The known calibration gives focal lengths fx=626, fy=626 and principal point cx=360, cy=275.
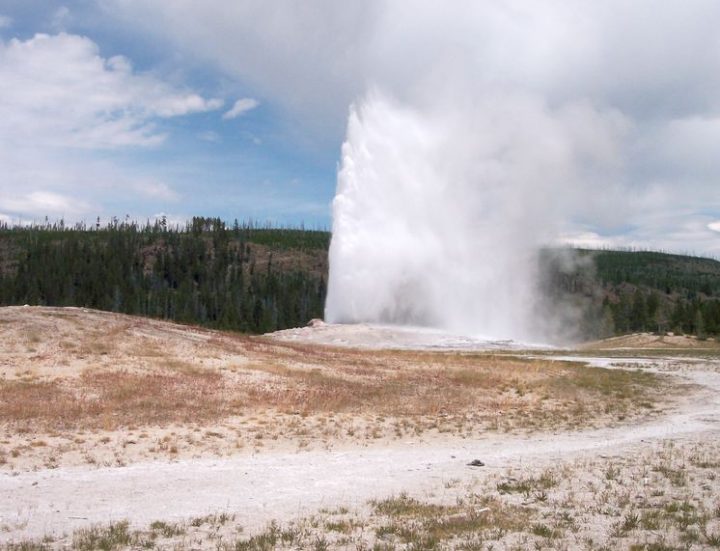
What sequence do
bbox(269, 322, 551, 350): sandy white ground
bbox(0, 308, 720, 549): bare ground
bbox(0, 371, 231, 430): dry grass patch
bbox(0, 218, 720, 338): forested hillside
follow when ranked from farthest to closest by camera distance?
bbox(0, 218, 720, 338): forested hillside < bbox(269, 322, 551, 350): sandy white ground < bbox(0, 371, 231, 430): dry grass patch < bbox(0, 308, 720, 549): bare ground

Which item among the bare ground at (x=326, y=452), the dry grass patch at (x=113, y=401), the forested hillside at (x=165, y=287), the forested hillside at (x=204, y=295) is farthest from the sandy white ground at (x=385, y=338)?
the forested hillside at (x=165, y=287)

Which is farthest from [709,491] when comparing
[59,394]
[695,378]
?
[695,378]

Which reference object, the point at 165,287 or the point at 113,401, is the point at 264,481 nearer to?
the point at 113,401

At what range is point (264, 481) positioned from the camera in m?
12.8

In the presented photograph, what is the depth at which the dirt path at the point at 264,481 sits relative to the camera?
1024 cm

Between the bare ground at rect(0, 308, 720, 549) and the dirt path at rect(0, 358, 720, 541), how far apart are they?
65mm

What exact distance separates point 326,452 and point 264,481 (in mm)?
3458

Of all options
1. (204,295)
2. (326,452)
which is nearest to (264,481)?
(326,452)

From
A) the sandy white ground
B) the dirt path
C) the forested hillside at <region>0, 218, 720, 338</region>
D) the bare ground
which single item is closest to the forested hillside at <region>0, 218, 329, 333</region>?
the forested hillside at <region>0, 218, 720, 338</region>

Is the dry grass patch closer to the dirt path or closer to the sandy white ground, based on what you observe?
the dirt path

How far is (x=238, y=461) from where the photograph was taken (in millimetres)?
14719

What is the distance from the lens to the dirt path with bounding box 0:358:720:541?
1024cm

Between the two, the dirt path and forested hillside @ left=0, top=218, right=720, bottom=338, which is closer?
the dirt path

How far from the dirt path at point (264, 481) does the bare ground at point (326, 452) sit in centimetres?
6
